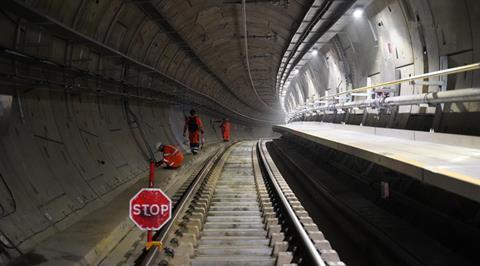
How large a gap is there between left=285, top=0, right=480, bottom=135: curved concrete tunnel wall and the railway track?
2.94m

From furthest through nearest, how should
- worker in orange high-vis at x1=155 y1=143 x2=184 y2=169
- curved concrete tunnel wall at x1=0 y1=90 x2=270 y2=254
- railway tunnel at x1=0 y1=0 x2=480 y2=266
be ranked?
1. worker in orange high-vis at x1=155 y1=143 x2=184 y2=169
2. curved concrete tunnel wall at x1=0 y1=90 x2=270 y2=254
3. railway tunnel at x1=0 y1=0 x2=480 y2=266

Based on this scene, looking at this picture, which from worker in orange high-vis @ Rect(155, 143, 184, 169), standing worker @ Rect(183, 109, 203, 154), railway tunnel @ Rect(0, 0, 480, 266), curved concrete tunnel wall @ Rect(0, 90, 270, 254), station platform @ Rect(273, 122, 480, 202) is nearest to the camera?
station platform @ Rect(273, 122, 480, 202)

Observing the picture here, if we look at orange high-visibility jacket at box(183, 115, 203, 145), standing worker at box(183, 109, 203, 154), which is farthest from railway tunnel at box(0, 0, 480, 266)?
orange high-visibility jacket at box(183, 115, 203, 145)

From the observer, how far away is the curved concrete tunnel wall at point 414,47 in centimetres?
605

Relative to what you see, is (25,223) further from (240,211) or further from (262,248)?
(240,211)

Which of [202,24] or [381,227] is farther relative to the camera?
[202,24]

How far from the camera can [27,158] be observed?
18.2 ft

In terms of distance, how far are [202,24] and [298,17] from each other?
2.96 metres

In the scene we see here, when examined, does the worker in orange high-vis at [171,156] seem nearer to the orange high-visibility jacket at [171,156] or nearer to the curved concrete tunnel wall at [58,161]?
the orange high-visibility jacket at [171,156]

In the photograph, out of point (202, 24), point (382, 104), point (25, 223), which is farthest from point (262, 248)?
point (202, 24)

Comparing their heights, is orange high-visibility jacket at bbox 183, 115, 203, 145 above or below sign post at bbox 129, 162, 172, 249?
above

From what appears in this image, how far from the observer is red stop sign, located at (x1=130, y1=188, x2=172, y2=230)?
438cm

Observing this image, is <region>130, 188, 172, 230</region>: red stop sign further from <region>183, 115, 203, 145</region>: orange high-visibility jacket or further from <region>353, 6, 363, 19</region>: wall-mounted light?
<region>183, 115, 203, 145</region>: orange high-visibility jacket

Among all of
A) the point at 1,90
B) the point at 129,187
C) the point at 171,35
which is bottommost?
the point at 129,187
